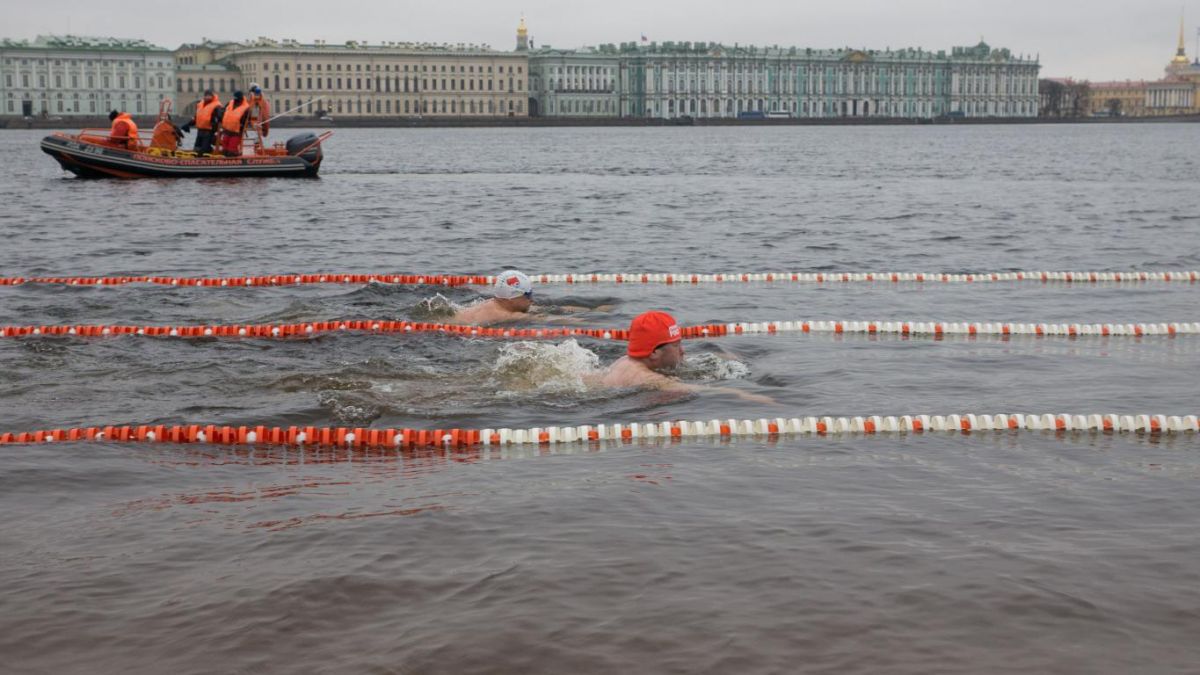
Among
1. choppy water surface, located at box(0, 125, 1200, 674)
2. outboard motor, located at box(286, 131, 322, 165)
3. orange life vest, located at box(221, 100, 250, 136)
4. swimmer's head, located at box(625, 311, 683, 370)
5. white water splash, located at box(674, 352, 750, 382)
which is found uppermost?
orange life vest, located at box(221, 100, 250, 136)

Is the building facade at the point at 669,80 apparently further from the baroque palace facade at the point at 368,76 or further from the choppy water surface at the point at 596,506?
the choppy water surface at the point at 596,506

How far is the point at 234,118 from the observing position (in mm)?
40781

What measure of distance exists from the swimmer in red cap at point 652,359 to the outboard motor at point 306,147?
3518 cm

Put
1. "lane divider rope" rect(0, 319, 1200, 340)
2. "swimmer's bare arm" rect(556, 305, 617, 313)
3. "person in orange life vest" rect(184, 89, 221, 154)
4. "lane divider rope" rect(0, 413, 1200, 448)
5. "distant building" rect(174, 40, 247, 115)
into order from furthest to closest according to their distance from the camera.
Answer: "distant building" rect(174, 40, 247, 115)
"person in orange life vest" rect(184, 89, 221, 154)
"swimmer's bare arm" rect(556, 305, 617, 313)
"lane divider rope" rect(0, 319, 1200, 340)
"lane divider rope" rect(0, 413, 1200, 448)

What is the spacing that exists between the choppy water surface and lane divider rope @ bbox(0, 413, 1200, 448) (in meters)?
0.19

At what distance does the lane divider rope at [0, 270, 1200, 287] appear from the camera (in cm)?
1698

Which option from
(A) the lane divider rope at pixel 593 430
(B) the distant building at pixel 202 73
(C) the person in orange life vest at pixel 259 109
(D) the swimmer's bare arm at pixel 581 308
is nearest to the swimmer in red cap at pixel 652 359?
(A) the lane divider rope at pixel 593 430

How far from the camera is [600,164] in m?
68.3

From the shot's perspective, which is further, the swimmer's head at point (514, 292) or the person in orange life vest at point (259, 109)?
the person in orange life vest at point (259, 109)

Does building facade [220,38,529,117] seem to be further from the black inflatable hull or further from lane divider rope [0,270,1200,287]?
lane divider rope [0,270,1200,287]

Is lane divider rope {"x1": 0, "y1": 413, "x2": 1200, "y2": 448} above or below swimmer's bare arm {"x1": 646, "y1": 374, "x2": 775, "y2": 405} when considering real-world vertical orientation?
below

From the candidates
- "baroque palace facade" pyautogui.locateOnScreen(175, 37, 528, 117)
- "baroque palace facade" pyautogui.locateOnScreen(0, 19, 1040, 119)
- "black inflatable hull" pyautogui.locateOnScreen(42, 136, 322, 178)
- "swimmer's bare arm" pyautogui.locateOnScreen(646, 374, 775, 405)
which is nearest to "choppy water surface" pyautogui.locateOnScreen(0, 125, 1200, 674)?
"swimmer's bare arm" pyautogui.locateOnScreen(646, 374, 775, 405)

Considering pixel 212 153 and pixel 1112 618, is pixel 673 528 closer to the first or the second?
pixel 1112 618

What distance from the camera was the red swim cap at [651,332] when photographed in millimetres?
9727
